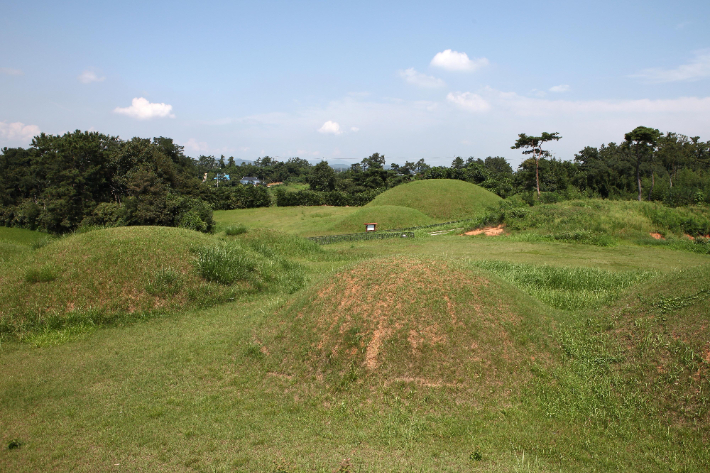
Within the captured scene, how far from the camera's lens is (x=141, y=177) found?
28.9 meters

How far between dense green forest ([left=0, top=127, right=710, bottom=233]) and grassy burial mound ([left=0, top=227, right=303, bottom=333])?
13.6m

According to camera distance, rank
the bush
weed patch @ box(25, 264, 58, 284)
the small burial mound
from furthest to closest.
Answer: the bush, weed patch @ box(25, 264, 58, 284), the small burial mound

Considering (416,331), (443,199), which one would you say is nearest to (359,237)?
(443,199)

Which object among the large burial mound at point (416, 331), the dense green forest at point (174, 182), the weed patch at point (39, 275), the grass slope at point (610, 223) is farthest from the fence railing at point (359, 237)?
the large burial mound at point (416, 331)

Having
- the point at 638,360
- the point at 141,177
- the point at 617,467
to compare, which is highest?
the point at 141,177

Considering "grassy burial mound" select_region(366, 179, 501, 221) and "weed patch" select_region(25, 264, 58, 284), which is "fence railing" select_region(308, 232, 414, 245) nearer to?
"grassy burial mound" select_region(366, 179, 501, 221)

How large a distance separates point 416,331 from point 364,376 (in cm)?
120

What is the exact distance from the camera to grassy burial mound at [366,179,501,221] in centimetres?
3584

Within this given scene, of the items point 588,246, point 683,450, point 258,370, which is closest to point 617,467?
point 683,450

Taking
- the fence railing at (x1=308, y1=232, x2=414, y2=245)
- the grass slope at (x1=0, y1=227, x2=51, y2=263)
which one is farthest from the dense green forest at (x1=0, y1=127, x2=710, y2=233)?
the fence railing at (x1=308, y1=232, x2=414, y2=245)

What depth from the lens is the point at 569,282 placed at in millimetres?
12438

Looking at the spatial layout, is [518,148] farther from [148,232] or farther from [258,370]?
[258,370]

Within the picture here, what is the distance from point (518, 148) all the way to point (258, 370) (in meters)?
34.2

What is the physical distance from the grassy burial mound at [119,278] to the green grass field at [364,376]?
72 mm
